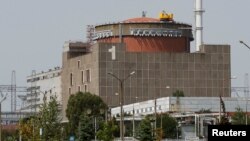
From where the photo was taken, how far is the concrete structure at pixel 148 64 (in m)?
176

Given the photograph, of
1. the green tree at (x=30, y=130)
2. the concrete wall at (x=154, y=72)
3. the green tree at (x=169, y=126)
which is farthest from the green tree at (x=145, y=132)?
the concrete wall at (x=154, y=72)

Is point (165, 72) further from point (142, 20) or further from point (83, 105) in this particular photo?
point (83, 105)

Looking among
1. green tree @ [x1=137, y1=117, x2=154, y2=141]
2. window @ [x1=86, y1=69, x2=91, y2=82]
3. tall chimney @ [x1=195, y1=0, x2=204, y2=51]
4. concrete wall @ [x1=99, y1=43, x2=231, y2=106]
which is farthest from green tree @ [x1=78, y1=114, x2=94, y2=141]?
window @ [x1=86, y1=69, x2=91, y2=82]

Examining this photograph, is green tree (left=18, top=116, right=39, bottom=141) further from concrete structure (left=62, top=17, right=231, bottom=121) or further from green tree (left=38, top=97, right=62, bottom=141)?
concrete structure (left=62, top=17, right=231, bottom=121)

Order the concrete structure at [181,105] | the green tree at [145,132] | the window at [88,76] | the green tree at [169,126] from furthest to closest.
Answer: the window at [88,76], the concrete structure at [181,105], the green tree at [169,126], the green tree at [145,132]

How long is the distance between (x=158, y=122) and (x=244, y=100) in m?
52.7

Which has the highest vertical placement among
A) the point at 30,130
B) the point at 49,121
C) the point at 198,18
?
the point at 198,18

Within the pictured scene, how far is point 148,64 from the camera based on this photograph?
591 ft

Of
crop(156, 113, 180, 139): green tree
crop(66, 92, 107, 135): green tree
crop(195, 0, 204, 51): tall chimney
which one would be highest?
crop(195, 0, 204, 51): tall chimney

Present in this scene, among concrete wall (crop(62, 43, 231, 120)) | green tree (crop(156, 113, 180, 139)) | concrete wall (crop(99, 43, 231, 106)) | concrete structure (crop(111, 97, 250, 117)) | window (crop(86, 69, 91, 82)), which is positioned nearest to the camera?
green tree (crop(156, 113, 180, 139))

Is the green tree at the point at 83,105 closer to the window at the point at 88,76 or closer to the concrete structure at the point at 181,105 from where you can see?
the concrete structure at the point at 181,105

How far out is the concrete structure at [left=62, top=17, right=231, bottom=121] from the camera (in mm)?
176375

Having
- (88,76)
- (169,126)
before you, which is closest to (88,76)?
(88,76)

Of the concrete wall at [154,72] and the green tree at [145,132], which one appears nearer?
the green tree at [145,132]
